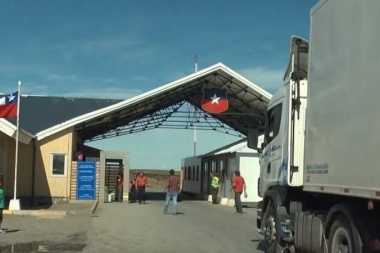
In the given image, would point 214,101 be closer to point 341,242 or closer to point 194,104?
point 194,104

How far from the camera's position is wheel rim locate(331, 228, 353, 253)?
23.8 ft

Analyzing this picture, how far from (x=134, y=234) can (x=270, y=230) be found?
539 cm

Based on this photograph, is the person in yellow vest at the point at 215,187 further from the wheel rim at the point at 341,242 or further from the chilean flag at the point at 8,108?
the wheel rim at the point at 341,242

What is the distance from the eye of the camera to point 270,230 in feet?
36.0

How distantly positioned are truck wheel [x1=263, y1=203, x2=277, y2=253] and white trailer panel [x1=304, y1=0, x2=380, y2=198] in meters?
2.15

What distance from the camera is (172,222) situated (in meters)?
18.9

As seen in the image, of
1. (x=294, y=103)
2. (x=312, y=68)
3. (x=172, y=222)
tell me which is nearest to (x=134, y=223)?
(x=172, y=222)

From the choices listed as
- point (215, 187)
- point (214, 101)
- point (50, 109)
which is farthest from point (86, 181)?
point (214, 101)

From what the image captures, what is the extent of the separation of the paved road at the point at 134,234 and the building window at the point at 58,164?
28.9ft

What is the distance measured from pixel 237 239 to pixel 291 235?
15.9ft

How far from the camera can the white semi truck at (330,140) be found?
653 cm

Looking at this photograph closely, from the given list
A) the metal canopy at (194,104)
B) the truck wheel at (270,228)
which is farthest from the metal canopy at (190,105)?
the truck wheel at (270,228)

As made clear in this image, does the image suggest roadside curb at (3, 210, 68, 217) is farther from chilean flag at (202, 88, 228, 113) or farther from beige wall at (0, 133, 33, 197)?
chilean flag at (202, 88, 228, 113)

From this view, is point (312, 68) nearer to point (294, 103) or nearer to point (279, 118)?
point (294, 103)
